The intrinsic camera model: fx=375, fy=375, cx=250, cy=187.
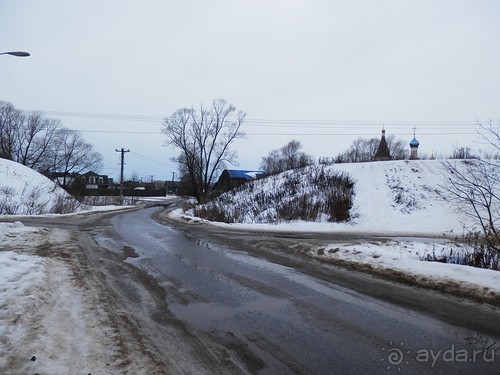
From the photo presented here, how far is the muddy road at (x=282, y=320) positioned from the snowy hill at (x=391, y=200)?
531 inches

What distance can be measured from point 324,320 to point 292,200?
2267 centimetres

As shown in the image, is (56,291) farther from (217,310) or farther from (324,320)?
(324,320)

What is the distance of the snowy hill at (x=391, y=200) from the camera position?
23700mm

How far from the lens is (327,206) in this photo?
26156mm

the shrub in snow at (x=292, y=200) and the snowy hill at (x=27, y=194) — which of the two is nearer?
the shrub in snow at (x=292, y=200)

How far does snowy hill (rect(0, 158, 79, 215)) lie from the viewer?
29.8 m

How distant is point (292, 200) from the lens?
2805cm

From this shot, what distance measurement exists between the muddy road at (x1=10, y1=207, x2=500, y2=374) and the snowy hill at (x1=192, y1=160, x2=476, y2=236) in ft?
44.2

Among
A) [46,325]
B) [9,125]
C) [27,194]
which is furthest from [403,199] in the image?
[9,125]

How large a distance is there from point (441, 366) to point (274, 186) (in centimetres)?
2871

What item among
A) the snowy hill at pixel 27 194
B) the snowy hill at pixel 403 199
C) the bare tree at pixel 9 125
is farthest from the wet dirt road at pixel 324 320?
the bare tree at pixel 9 125
